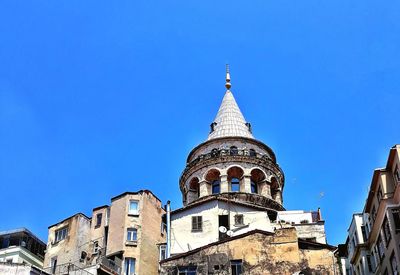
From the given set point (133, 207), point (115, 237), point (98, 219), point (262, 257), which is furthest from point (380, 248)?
point (98, 219)

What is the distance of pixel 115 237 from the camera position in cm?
5162

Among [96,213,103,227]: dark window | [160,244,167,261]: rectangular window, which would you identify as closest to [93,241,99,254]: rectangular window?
[96,213,103,227]: dark window

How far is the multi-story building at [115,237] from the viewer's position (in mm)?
50000

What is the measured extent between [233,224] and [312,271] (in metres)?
10.6

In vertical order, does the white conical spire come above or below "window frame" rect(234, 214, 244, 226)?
above

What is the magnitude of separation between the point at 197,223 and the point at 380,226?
14201mm

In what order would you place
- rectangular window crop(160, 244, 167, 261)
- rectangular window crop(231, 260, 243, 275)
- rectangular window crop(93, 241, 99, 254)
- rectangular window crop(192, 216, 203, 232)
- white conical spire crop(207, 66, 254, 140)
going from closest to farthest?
rectangular window crop(231, 260, 243, 275)
rectangular window crop(192, 216, 203, 232)
rectangular window crop(160, 244, 167, 261)
rectangular window crop(93, 241, 99, 254)
white conical spire crop(207, 66, 254, 140)

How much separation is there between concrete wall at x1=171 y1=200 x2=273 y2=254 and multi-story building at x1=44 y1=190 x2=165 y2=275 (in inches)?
103

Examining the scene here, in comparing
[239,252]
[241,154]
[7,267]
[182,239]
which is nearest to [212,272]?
[239,252]

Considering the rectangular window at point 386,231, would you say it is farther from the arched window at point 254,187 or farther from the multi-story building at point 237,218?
the arched window at point 254,187

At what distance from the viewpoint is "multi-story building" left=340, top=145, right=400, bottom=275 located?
40.7 metres

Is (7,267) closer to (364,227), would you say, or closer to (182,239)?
(182,239)

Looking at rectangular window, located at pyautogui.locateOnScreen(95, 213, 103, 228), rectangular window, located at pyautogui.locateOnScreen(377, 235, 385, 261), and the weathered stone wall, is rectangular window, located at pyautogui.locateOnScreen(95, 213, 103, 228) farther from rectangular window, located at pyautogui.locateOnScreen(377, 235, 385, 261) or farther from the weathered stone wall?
rectangular window, located at pyautogui.locateOnScreen(377, 235, 385, 261)

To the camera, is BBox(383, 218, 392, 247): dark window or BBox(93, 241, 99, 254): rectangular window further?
BBox(93, 241, 99, 254): rectangular window
